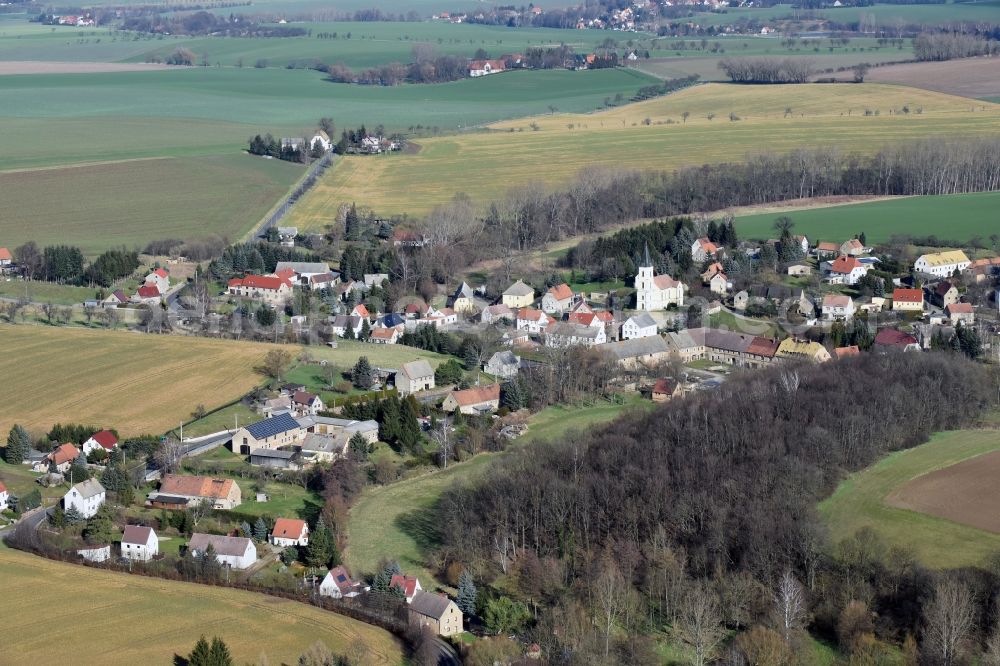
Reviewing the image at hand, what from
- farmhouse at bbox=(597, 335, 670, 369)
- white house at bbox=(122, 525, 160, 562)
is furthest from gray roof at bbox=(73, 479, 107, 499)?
farmhouse at bbox=(597, 335, 670, 369)

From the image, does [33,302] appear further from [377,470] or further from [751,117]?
[751,117]

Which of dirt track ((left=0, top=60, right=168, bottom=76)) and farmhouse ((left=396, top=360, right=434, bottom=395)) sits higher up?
dirt track ((left=0, top=60, right=168, bottom=76))

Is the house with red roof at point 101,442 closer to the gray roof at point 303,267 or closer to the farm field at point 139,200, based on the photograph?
the gray roof at point 303,267

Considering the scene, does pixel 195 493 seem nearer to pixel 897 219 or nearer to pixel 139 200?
pixel 897 219

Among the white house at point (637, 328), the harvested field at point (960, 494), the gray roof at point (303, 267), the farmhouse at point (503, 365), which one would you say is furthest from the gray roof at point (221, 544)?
the gray roof at point (303, 267)

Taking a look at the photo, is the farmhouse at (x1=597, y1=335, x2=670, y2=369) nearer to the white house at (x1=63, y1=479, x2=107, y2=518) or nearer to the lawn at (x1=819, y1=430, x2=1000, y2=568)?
the lawn at (x1=819, y1=430, x2=1000, y2=568)

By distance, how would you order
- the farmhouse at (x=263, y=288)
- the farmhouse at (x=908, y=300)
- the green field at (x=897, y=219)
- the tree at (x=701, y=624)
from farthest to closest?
the green field at (x=897, y=219) → the farmhouse at (x=263, y=288) → the farmhouse at (x=908, y=300) → the tree at (x=701, y=624)

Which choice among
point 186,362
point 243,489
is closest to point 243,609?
point 243,489
